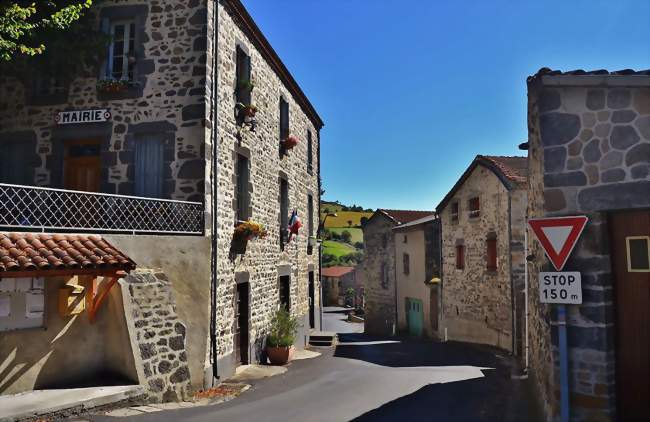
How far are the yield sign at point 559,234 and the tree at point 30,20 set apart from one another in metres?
8.81

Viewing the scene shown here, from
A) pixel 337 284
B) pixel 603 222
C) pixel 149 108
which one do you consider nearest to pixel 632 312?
pixel 603 222

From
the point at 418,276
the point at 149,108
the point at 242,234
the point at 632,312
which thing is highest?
the point at 149,108

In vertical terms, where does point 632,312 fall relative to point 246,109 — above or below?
below

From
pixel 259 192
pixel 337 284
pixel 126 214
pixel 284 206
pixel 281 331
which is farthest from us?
pixel 337 284

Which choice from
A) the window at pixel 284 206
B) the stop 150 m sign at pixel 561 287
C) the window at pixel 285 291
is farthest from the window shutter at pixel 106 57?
the stop 150 m sign at pixel 561 287

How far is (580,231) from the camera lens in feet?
17.5

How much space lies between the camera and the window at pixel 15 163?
1136cm

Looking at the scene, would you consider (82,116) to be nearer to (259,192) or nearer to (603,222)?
(259,192)

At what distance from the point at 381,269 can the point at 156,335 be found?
2432cm

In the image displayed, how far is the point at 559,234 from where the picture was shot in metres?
5.49

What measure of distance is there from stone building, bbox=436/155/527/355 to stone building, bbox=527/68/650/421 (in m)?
12.0

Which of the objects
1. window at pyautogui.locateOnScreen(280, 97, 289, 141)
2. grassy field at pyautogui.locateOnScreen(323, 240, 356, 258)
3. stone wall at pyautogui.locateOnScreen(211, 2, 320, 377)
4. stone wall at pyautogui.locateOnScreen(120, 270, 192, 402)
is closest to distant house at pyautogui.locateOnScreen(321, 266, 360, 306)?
grassy field at pyautogui.locateOnScreen(323, 240, 356, 258)

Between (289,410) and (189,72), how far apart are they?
707 centimetres

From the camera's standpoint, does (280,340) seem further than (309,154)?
No
